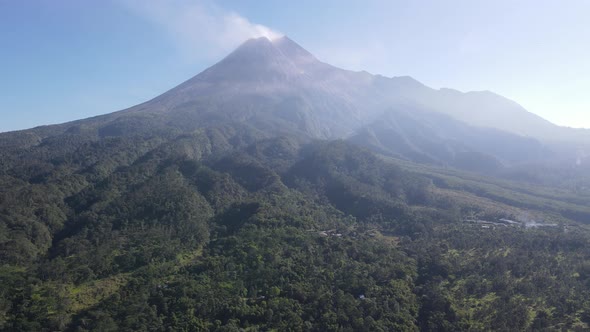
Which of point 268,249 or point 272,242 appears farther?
point 272,242

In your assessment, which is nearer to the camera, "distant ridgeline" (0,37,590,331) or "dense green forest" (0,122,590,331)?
"dense green forest" (0,122,590,331)

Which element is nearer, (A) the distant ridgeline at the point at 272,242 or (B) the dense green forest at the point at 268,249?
(B) the dense green forest at the point at 268,249

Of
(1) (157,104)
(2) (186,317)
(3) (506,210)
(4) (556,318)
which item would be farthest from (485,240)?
(1) (157,104)

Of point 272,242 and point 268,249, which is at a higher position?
point 272,242
